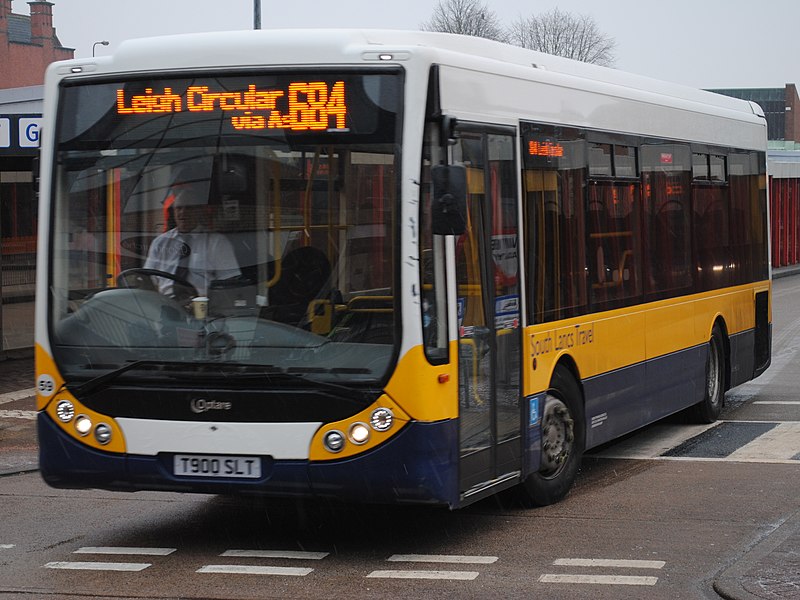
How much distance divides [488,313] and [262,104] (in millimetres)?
1719

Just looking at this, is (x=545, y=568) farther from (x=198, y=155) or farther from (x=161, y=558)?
(x=198, y=155)

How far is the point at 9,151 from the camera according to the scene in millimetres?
17266

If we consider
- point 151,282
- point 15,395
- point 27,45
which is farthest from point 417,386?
point 27,45

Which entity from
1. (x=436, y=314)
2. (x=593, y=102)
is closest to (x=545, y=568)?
(x=436, y=314)

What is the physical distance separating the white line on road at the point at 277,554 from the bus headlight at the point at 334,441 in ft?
2.43

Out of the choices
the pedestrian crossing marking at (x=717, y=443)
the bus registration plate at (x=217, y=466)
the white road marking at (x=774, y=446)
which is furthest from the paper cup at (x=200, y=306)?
the white road marking at (x=774, y=446)

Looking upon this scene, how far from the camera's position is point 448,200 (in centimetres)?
720

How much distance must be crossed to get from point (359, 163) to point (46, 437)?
2.35 meters

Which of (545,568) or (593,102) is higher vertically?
(593,102)

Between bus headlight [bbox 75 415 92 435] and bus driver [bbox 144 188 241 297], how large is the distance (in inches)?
33.4

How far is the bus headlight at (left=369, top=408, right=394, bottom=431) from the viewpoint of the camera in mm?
7309

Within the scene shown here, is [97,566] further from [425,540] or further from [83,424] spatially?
[425,540]

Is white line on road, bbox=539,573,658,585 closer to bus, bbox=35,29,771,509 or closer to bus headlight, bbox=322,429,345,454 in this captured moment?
bus, bbox=35,29,771,509

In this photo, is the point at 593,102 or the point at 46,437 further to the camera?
the point at 593,102
